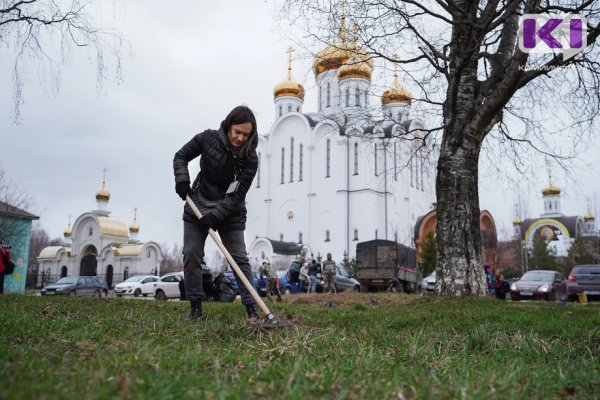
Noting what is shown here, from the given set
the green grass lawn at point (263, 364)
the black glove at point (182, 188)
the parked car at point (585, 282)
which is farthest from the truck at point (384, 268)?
the green grass lawn at point (263, 364)

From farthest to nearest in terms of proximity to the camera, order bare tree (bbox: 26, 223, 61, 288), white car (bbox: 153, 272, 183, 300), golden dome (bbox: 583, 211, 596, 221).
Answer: golden dome (bbox: 583, 211, 596, 221)
bare tree (bbox: 26, 223, 61, 288)
white car (bbox: 153, 272, 183, 300)

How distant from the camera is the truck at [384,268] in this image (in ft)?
85.2

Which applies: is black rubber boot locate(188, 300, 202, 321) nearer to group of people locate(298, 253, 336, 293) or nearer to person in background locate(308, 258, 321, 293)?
group of people locate(298, 253, 336, 293)

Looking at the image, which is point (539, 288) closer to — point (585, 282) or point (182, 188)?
point (585, 282)

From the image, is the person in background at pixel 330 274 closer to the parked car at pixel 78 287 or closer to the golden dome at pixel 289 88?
the parked car at pixel 78 287

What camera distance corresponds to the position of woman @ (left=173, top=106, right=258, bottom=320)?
4676mm

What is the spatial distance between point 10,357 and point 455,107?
879 cm

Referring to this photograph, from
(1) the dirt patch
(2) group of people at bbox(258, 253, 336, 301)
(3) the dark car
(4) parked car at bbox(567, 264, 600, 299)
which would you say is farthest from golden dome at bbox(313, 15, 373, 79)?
(3) the dark car

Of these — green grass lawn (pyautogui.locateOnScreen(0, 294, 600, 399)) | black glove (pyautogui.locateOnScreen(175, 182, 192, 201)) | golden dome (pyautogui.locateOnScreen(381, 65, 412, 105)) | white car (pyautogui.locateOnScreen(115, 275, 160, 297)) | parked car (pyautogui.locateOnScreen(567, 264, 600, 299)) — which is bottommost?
white car (pyautogui.locateOnScreen(115, 275, 160, 297))

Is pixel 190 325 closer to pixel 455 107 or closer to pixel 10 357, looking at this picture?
pixel 10 357

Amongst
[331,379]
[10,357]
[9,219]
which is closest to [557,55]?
[331,379]

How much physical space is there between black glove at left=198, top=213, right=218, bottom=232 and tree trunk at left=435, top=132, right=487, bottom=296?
19.8 feet
